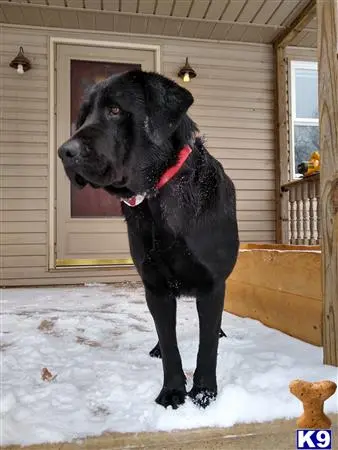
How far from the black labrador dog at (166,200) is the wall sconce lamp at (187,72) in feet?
15.1

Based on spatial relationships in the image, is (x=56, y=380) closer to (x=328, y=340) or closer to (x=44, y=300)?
(x=328, y=340)

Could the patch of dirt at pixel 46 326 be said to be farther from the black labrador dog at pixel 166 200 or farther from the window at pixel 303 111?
the window at pixel 303 111

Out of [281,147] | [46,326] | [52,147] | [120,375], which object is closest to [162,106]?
[120,375]

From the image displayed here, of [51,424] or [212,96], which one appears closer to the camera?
[51,424]

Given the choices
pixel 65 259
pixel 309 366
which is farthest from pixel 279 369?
pixel 65 259

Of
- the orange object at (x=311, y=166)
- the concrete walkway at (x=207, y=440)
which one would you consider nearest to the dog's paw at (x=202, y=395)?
the concrete walkway at (x=207, y=440)

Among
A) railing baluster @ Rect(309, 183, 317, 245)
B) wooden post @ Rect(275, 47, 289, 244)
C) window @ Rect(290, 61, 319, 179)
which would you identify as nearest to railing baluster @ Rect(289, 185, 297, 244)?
wooden post @ Rect(275, 47, 289, 244)

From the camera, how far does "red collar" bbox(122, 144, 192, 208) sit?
4.49 ft

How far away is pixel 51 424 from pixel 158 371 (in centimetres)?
59

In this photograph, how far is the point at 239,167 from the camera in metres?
6.14

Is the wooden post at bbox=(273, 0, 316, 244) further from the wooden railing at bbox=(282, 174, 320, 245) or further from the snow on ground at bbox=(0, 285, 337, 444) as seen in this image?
the snow on ground at bbox=(0, 285, 337, 444)

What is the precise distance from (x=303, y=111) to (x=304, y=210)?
1807 mm

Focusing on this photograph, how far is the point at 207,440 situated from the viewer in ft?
3.80

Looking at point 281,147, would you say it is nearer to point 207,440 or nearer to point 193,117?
point 193,117
